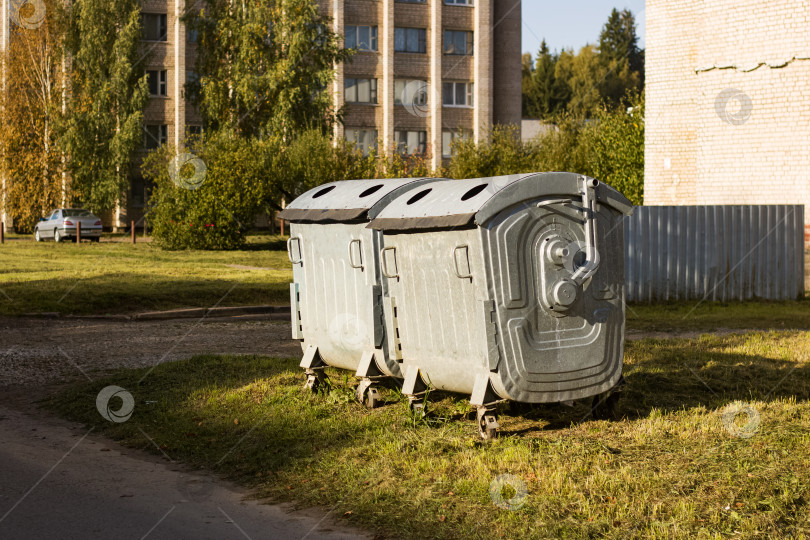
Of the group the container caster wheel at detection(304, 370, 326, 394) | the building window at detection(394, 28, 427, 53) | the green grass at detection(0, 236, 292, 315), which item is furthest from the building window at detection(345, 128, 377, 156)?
the container caster wheel at detection(304, 370, 326, 394)

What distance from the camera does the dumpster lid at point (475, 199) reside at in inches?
A: 243

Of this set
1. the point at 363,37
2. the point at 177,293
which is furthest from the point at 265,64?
the point at 177,293

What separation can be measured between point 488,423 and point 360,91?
52.3 m

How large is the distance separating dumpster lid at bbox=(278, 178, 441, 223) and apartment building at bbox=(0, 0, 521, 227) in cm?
4737

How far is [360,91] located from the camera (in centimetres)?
5731

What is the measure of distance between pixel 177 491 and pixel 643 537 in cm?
271

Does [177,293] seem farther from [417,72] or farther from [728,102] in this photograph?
[417,72]

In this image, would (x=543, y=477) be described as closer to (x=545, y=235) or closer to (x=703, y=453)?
(x=703, y=453)

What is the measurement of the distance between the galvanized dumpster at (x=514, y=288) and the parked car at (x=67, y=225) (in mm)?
35457

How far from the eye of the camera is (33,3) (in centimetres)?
4756

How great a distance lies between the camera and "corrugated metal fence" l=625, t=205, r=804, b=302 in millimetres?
17797

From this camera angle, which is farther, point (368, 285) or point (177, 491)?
point (368, 285)

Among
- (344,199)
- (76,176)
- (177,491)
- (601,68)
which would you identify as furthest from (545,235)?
(601,68)

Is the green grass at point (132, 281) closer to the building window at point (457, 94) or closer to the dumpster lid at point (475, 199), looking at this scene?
the dumpster lid at point (475, 199)
